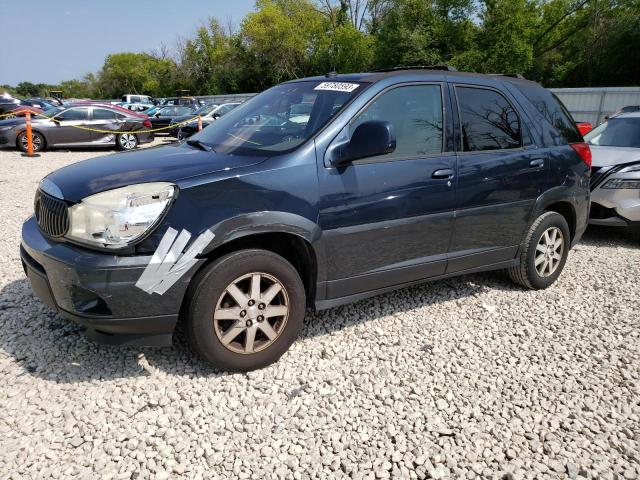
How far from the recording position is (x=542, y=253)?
4.51m

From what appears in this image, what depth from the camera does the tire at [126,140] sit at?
1598 cm

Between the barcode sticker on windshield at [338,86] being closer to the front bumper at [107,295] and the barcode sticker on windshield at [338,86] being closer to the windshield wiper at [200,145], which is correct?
the windshield wiper at [200,145]

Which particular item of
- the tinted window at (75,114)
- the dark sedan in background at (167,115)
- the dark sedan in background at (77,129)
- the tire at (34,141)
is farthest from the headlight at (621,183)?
the dark sedan in background at (167,115)

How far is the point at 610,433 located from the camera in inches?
106

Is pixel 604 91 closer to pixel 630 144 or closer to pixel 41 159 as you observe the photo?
pixel 630 144

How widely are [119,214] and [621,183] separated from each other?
235 inches

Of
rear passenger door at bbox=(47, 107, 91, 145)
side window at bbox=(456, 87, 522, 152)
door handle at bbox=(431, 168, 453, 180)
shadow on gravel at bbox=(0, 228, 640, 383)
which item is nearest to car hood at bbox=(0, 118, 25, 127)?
rear passenger door at bbox=(47, 107, 91, 145)

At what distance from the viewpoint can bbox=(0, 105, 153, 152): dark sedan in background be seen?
14984 mm

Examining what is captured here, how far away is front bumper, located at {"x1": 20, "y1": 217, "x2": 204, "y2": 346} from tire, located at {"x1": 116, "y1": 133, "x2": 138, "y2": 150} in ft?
46.9

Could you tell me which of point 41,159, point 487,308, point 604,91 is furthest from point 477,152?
point 604,91

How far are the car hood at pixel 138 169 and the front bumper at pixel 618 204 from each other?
505 centimetres

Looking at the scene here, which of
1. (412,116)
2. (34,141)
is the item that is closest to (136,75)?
(34,141)

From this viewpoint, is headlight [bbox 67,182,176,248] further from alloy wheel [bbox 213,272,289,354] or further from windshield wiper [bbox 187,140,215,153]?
windshield wiper [bbox 187,140,215,153]

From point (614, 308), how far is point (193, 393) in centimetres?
362
